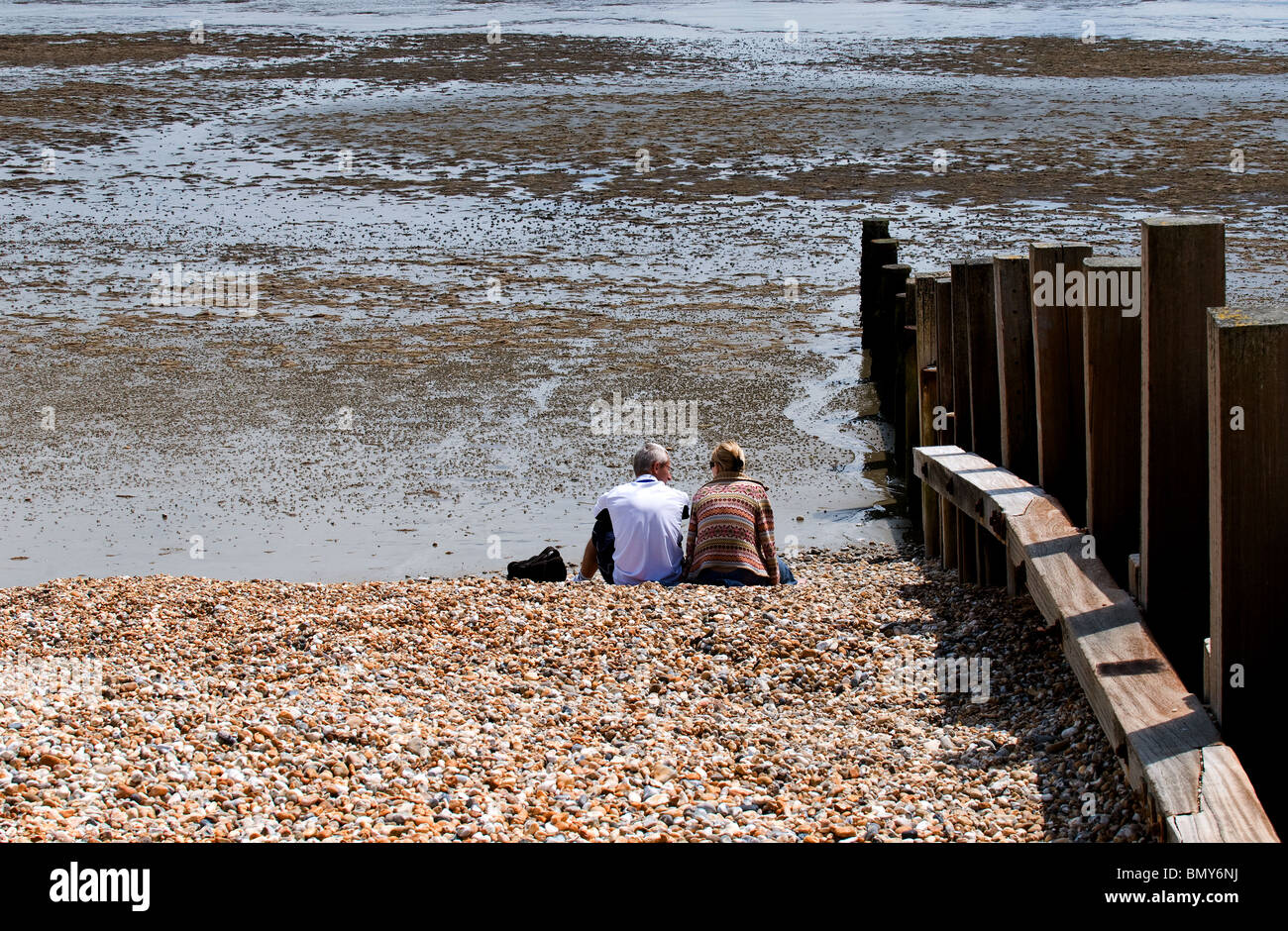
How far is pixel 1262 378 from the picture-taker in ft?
12.9

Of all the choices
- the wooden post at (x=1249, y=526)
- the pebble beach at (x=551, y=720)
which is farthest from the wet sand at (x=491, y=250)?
the wooden post at (x=1249, y=526)

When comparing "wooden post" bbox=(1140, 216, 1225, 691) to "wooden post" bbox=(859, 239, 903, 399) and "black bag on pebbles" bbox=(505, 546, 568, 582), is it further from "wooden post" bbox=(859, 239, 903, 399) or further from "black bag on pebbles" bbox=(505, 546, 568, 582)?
"wooden post" bbox=(859, 239, 903, 399)

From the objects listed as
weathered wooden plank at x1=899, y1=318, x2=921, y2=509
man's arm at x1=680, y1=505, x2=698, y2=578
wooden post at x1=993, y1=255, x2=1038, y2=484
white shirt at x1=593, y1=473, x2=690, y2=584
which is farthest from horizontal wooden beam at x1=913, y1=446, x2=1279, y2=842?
weathered wooden plank at x1=899, y1=318, x2=921, y2=509

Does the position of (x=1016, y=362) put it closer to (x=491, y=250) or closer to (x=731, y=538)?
(x=731, y=538)

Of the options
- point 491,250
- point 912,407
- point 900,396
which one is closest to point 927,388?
point 912,407

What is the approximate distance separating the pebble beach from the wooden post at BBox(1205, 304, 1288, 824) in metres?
0.41

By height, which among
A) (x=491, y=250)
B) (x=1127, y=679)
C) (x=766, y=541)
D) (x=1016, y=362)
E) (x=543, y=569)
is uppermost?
(x=491, y=250)

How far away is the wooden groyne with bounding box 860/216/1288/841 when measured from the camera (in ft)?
13.0

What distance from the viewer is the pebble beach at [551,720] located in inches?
170

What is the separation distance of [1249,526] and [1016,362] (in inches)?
105

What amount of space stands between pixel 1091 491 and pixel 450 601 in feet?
9.83

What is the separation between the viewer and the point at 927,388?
8.82 meters

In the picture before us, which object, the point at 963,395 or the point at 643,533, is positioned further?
the point at 963,395
